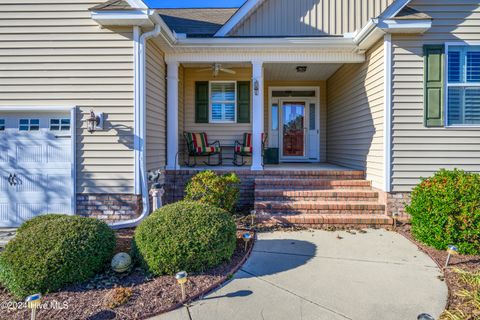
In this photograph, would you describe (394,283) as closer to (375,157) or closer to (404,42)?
(375,157)

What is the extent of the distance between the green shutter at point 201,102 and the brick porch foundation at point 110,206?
10.6ft

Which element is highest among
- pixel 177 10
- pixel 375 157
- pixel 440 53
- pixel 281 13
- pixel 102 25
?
pixel 177 10

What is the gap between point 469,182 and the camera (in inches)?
148

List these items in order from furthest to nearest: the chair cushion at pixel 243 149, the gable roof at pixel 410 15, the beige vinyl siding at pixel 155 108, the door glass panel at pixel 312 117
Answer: the door glass panel at pixel 312 117, the chair cushion at pixel 243 149, the beige vinyl siding at pixel 155 108, the gable roof at pixel 410 15

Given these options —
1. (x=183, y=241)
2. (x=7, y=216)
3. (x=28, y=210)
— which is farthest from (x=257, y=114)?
(x=7, y=216)

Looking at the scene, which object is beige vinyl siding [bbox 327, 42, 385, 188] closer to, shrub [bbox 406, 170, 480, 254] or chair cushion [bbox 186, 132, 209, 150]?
shrub [bbox 406, 170, 480, 254]

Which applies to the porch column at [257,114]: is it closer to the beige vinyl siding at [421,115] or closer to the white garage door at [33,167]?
the beige vinyl siding at [421,115]

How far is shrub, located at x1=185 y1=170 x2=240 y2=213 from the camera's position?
4641 mm

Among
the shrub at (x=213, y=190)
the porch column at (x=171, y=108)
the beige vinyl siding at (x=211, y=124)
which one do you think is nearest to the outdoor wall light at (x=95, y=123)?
the porch column at (x=171, y=108)

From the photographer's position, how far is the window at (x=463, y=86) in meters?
4.70

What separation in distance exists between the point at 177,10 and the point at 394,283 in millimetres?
8858

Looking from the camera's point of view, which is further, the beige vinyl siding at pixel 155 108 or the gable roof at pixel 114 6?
the beige vinyl siding at pixel 155 108

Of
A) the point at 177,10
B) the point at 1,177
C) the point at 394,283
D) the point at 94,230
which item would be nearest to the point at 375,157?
the point at 394,283

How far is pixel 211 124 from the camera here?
24.1 ft
